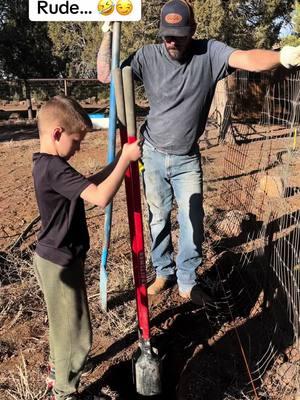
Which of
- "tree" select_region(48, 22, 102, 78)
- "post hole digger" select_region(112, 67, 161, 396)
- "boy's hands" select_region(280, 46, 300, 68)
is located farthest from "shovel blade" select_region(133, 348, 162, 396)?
"tree" select_region(48, 22, 102, 78)

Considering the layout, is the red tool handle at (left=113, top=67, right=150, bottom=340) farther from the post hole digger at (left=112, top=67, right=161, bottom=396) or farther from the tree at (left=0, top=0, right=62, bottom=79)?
the tree at (left=0, top=0, right=62, bottom=79)

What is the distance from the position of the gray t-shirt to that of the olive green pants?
128cm

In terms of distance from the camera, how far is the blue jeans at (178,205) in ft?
11.4

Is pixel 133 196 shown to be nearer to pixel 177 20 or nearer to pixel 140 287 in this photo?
pixel 140 287

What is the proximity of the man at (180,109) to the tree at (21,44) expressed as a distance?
2020 cm

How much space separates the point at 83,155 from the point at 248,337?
671 cm

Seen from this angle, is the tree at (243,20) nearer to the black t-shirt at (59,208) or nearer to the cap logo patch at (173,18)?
the cap logo patch at (173,18)

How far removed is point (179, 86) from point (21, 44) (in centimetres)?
2107

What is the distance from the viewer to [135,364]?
2.63m

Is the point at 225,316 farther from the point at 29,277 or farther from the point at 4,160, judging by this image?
the point at 4,160

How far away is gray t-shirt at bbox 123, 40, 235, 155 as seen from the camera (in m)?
3.21

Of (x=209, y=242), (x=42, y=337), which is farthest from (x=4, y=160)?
(x=42, y=337)

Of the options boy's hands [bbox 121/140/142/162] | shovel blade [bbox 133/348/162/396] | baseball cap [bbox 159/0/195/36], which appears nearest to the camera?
boy's hands [bbox 121/140/142/162]

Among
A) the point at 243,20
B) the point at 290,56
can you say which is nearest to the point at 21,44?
the point at 243,20
